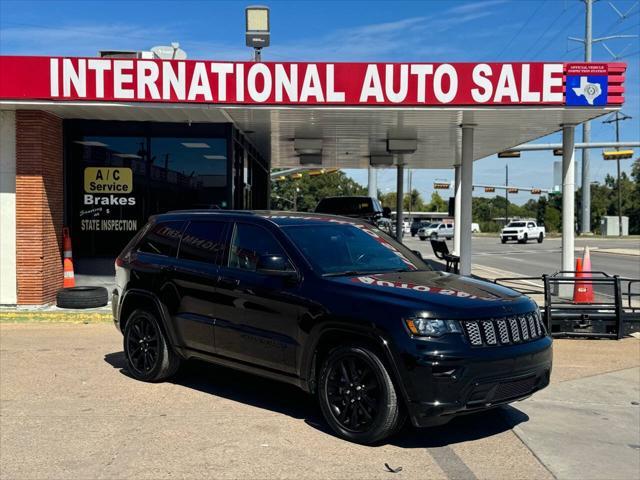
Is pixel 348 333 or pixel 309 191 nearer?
pixel 348 333

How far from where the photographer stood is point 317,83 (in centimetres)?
1074

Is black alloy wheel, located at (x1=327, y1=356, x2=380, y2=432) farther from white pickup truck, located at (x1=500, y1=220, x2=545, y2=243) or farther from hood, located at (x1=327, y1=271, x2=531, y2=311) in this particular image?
white pickup truck, located at (x1=500, y1=220, x2=545, y2=243)

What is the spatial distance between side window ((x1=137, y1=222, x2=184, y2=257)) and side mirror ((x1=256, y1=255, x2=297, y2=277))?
161 cm

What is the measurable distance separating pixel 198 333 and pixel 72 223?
7.60 meters

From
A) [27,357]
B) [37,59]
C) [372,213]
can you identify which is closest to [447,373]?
[27,357]

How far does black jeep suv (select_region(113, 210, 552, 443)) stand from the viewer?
4527 mm

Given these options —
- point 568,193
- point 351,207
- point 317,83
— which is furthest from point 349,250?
point 351,207

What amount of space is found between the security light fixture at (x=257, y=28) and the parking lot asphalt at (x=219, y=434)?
9.32 metres

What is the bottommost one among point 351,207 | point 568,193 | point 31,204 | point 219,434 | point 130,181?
point 219,434

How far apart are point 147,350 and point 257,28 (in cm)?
1006

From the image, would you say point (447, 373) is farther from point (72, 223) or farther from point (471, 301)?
point (72, 223)

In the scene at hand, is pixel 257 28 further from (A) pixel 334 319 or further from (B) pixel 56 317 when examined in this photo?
(A) pixel 334 319

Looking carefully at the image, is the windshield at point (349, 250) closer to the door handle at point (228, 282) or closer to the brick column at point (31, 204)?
the door handle at point (228, 282)

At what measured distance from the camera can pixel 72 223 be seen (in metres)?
12.6
